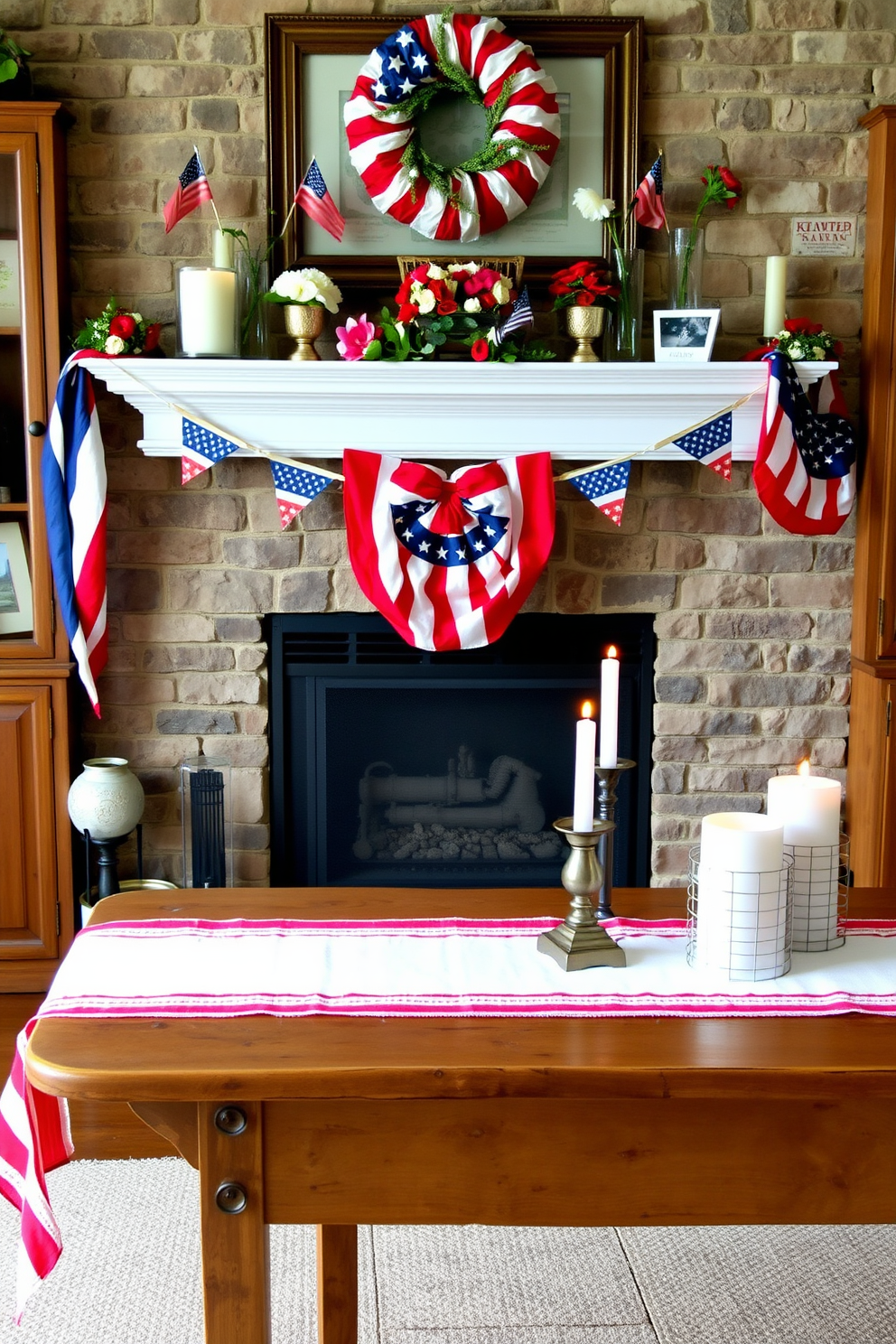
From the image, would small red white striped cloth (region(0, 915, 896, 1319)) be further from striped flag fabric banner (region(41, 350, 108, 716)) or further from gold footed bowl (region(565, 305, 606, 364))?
gold footed bowl (region(565, 305, 606, 364))

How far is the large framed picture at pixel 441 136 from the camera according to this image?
2.87 metres

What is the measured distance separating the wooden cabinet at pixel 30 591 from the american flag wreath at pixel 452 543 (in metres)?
0.71

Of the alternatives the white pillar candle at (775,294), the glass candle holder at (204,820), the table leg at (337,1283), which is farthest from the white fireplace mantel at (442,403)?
the table leg at (337,1283)

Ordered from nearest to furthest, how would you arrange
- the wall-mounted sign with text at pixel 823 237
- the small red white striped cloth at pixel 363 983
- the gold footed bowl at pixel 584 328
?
the small red white striped cloth at pixel 363 983
the gold footed bowl at pixel 584 328
the wall-mounted sign with text at pixel 823 237

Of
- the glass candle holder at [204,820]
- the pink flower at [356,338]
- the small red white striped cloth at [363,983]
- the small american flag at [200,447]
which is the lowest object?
the glass candle holder at [204,820]

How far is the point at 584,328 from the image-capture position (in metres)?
2.86

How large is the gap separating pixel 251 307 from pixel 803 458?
4.28ft

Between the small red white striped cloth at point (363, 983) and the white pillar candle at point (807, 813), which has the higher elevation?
the white pillar candle at point (807, 813)

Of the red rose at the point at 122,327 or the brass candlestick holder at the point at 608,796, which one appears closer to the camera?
the brass candlestick holder at the point at 608,796

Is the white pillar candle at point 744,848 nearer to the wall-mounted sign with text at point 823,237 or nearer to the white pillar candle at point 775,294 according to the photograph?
the white pillar candle at point 775,294

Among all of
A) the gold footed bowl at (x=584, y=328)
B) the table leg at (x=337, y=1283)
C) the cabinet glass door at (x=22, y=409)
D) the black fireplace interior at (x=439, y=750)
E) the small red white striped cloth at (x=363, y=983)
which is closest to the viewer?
the small red white striped cloth at (x=363, y=983)

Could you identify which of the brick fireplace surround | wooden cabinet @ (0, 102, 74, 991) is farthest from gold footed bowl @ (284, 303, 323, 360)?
wooden cabinet @ (0, 102, 74, 991)

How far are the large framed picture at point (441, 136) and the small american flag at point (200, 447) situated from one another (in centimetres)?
45

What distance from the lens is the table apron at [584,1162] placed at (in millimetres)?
1248
